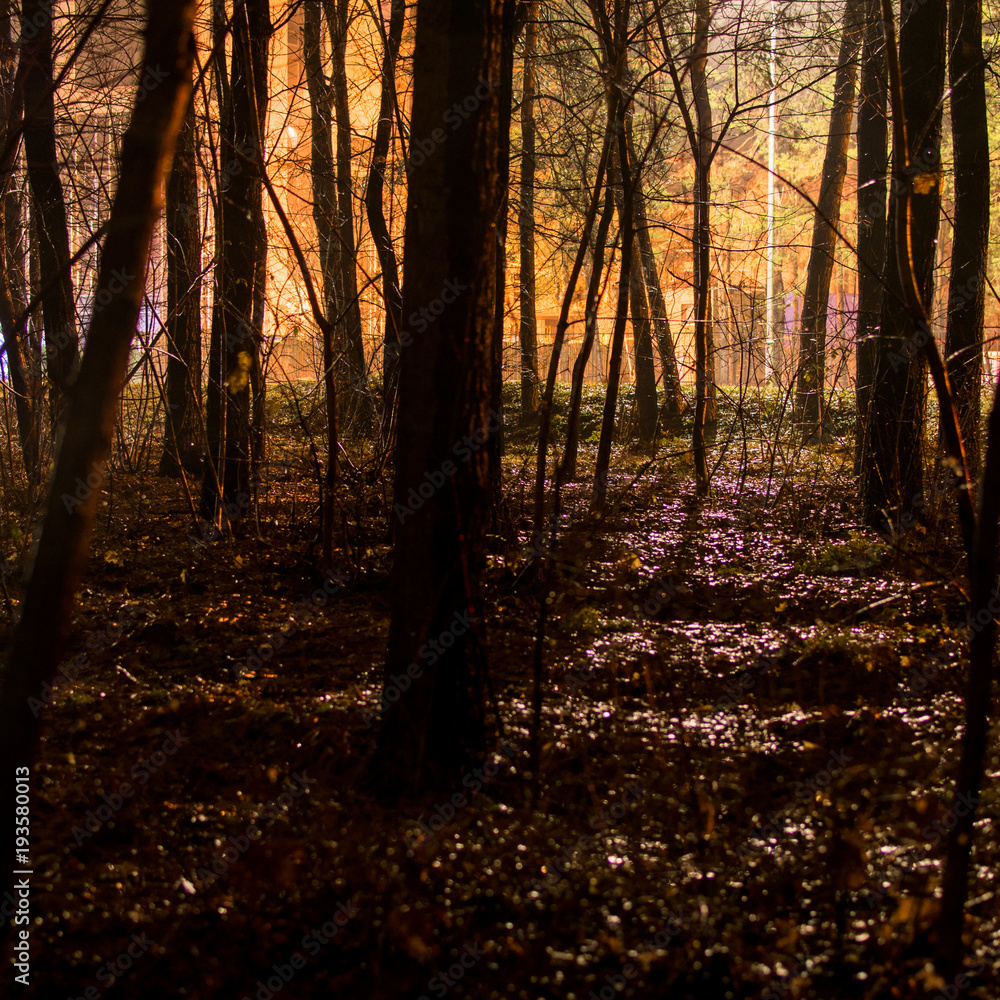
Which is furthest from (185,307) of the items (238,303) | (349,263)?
(349,263)

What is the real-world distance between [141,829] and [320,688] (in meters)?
0.92

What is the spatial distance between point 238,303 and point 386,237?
4.46 feet

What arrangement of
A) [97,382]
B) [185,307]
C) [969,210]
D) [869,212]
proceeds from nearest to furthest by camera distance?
[97,382] → [185,307] → [969,210] → [869,212]

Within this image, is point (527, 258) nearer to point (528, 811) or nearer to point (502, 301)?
point (502, 301)

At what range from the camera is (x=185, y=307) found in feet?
15.4

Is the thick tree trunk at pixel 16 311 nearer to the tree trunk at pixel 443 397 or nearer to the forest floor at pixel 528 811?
the forest floor at pixel 528 811

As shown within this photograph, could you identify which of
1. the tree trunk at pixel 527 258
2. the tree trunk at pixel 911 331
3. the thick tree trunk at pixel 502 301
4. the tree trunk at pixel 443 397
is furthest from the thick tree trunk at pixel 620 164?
the tree trunk at pixel 527 258

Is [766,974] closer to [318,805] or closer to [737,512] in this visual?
[318,805]

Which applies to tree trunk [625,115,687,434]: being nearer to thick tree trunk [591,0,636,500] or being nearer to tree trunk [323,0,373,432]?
tree trunk [323,0,373,432]

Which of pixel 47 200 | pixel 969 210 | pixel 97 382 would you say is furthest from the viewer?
pixel 47 200

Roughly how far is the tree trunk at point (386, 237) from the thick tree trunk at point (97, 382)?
2.81 m

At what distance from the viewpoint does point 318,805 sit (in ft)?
7.27

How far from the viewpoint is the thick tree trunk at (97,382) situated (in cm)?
126

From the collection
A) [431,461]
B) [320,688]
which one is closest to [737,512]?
[320,688]
